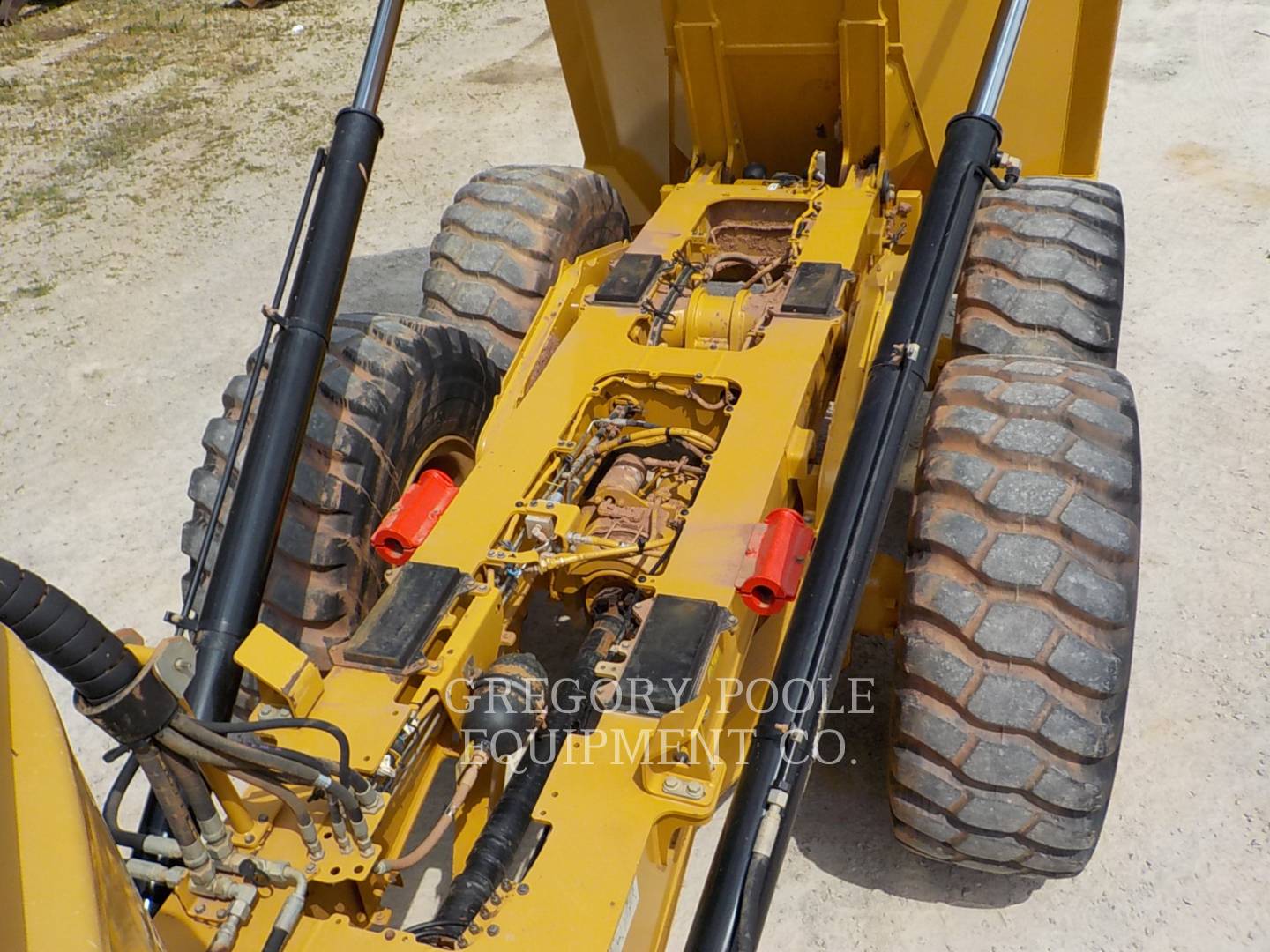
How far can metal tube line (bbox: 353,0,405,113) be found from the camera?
10.5 ft

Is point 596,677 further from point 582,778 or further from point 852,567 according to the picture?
point 852,567

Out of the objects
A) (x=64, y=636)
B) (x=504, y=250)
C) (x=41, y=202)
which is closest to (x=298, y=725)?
(x=64, y=636)

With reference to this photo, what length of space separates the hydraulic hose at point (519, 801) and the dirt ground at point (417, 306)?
0.95m

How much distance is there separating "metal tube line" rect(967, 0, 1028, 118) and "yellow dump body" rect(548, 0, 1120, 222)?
2.50ft

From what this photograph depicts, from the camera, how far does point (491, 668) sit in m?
2.51

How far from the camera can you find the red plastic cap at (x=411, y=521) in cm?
283

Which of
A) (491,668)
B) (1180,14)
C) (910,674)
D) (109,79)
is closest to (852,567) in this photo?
(910,674)

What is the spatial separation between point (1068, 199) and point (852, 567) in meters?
2.29

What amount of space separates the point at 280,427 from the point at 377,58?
126 centimetres

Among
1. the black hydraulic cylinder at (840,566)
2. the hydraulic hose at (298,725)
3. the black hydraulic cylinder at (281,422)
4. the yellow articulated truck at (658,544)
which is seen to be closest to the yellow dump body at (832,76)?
the yellow articulated truck at (658,544)

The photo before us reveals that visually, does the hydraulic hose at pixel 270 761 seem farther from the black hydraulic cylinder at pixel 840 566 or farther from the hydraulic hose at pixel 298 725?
the black hydraulic cylinder at pixel 840 566

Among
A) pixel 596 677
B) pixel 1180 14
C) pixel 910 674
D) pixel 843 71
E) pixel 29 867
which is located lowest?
pixel 1180 14

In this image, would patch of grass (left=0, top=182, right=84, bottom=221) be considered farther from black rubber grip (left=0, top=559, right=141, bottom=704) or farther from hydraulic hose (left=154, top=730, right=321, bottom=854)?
black rubber grip (left=0, top=559, right=141, bottom=704)

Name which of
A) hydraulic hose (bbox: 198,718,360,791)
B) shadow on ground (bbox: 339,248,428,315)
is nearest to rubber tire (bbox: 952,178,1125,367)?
hydraulic hose (bbox: 198,718,360,791)
